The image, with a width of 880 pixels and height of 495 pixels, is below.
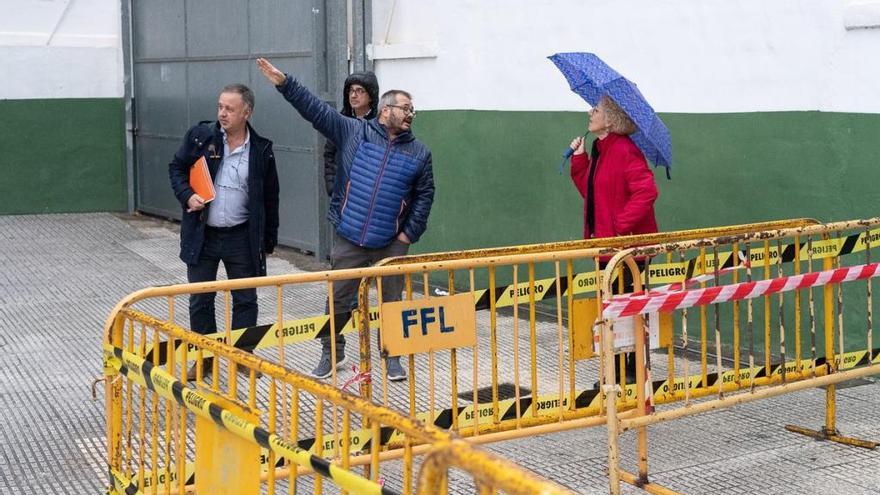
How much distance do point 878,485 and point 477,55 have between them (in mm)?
5343

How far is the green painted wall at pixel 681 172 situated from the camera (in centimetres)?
729

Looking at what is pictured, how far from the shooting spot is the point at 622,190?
6.83 m

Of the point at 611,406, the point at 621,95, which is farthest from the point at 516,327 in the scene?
the point at 621,95

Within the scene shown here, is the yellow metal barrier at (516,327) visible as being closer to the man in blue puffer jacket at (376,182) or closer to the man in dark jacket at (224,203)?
the man in blue puffer jacket at (376,182)

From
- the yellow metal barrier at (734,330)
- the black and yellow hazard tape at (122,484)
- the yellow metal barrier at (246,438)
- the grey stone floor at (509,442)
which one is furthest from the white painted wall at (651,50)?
the black and yellow hazard tape at (122,484)

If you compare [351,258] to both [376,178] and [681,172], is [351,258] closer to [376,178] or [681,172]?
[376,178]

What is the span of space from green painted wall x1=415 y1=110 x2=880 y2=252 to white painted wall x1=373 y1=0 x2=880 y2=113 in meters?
0.11

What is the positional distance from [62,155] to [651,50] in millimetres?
8740

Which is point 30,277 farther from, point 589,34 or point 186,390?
point 186,390

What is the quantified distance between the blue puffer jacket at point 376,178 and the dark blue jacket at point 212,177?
0.46m

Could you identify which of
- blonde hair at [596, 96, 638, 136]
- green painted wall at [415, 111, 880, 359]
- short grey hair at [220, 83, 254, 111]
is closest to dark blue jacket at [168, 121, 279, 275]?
short grey hair at [220, 83, 254, 111]

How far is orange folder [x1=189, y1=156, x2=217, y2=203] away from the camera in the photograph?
7205 millimetres

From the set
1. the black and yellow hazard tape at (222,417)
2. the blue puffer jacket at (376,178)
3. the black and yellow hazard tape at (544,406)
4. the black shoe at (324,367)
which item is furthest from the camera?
the black shoe at (324,367)

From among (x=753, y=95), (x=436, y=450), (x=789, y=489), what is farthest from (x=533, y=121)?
(x=436, y=450)
